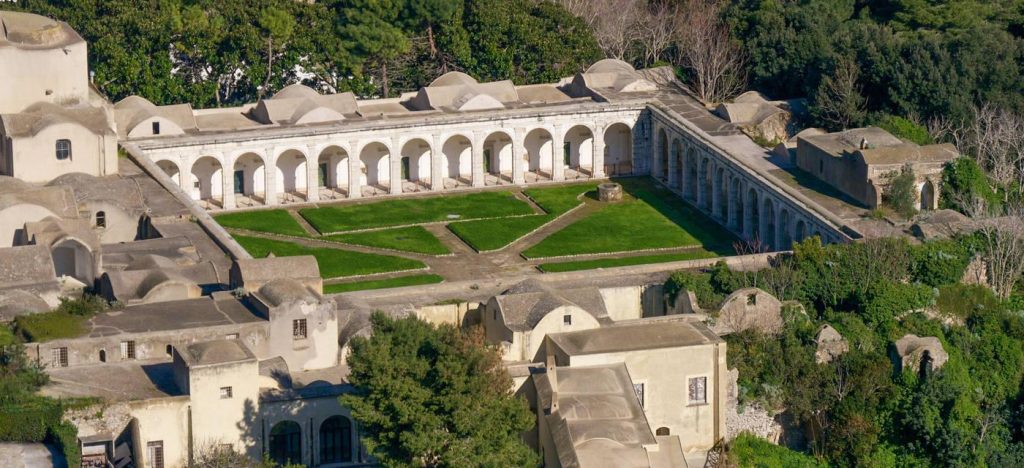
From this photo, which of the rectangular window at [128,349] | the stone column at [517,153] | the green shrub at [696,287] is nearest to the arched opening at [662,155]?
the stone column at [517,153]

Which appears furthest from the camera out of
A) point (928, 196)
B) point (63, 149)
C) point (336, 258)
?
point (336, 258)

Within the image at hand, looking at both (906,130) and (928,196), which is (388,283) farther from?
(906,130)

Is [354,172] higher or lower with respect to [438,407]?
higher

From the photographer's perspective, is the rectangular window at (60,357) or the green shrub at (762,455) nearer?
the rectangular window at (60,357)

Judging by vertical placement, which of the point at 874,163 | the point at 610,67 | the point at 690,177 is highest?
the point at 610,67

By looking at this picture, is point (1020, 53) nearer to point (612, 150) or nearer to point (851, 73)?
point (851, 73)

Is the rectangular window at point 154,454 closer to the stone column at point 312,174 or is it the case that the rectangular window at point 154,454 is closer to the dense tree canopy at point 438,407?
the dense tree canopy at point 438,407

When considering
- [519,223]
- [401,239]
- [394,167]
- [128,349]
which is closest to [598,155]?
[519,223]
